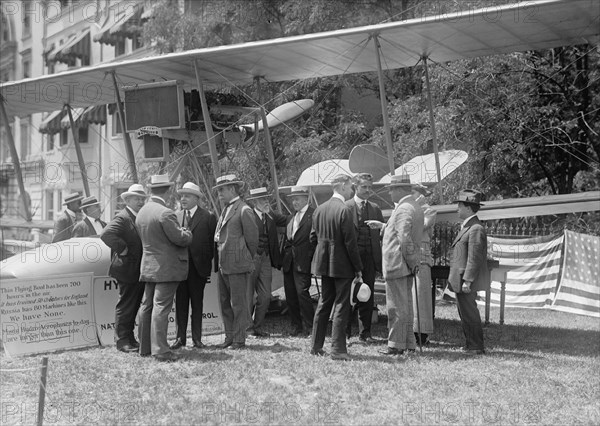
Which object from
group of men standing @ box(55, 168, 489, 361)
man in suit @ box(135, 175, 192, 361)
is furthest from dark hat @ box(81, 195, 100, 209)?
man in suit @ box(135, 175, 192, 361)

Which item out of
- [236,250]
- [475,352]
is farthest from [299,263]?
[475,352]

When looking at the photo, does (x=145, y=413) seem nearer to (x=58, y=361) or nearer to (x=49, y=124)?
(x=58, y=361)

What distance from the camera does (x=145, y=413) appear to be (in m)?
5.45

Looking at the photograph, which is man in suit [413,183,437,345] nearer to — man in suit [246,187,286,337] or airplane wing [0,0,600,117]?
man in suit [246,187,286,337]

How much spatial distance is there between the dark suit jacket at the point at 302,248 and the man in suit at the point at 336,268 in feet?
4.09

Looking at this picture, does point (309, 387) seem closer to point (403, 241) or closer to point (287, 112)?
point (403, 241)

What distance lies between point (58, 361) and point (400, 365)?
3439 mm

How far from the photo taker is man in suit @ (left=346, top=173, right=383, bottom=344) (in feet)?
27.4

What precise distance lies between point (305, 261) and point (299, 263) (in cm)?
9

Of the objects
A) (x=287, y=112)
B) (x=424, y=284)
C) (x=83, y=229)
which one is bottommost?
(x=424, y=284)

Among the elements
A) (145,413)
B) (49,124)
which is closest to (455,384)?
(145,413)

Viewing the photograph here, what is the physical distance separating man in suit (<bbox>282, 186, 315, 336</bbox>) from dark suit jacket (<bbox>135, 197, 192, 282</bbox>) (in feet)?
5.67

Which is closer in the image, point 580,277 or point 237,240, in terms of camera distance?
point 237,240

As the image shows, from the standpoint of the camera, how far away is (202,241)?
7906 millimetres
